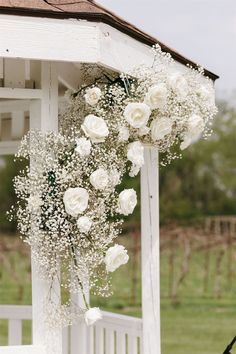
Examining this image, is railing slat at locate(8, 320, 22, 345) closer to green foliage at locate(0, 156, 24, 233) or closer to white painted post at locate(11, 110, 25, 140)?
white painted post at locate(11, 110, 25, 140)

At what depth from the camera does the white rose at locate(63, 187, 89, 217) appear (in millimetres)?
6164

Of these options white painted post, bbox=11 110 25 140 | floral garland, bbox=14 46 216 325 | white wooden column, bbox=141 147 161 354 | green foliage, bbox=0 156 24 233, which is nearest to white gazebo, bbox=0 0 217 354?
white wooden column, bbox=141 147 161 354

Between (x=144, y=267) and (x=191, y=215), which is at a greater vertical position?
(x=191, y=215)

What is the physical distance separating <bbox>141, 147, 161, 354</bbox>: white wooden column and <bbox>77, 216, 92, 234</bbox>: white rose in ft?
3.14

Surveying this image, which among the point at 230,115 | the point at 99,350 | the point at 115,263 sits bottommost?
the point at 99,350

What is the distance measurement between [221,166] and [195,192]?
4.17m

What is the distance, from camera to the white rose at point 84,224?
20.3ft

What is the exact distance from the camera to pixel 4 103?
7.81m

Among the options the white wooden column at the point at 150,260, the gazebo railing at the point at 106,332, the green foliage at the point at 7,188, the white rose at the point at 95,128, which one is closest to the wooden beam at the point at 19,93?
the white rose at the point at 95,128

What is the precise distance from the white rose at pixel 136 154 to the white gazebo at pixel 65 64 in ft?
1.65

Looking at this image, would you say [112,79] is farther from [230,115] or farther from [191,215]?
[230,115]

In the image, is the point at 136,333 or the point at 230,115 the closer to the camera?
the point at 136,333

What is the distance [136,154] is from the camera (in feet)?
21.1

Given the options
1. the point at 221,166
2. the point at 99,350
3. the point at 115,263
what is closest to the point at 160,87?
the point at 115,263
